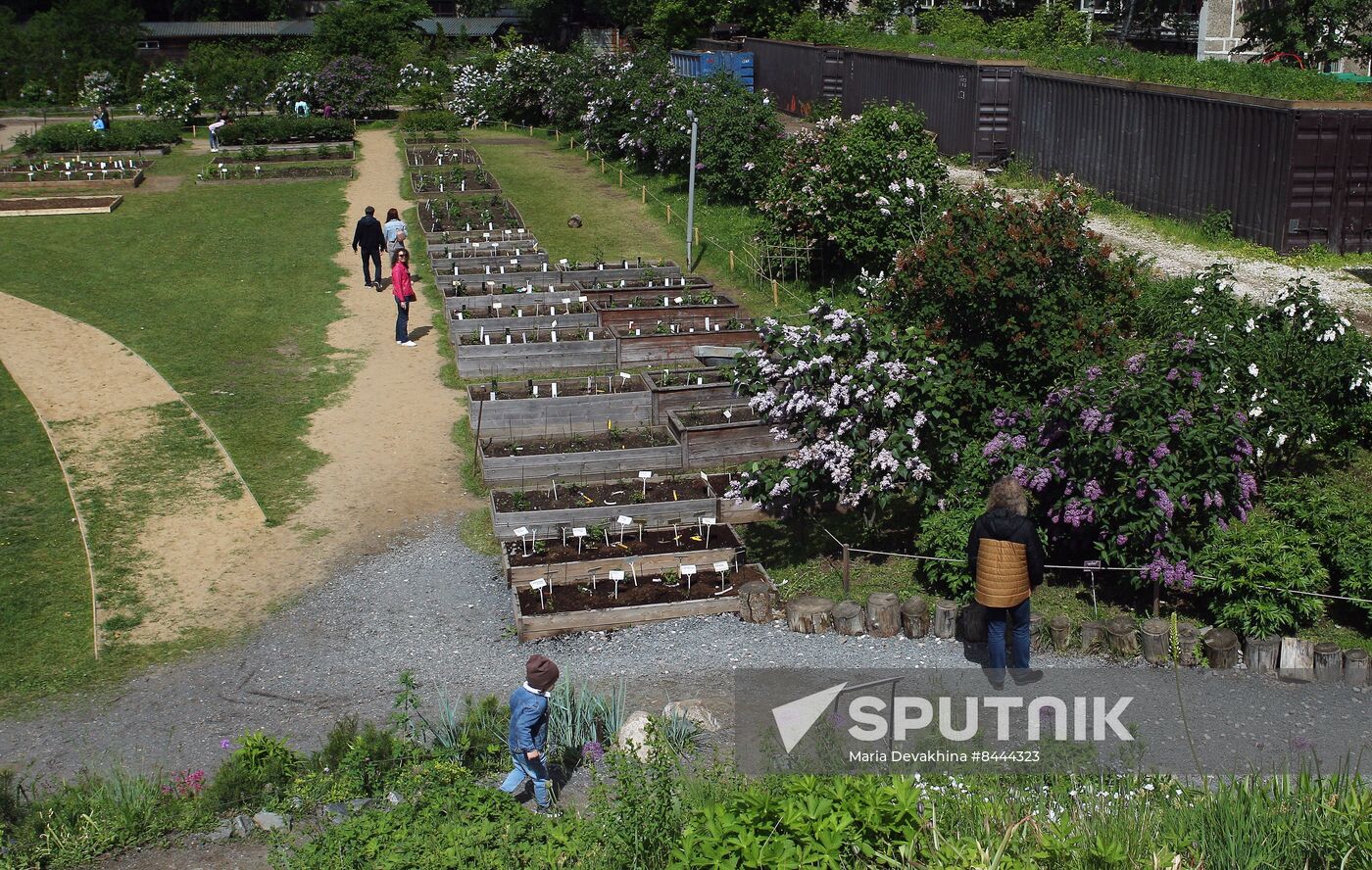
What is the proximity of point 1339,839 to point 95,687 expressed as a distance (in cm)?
863

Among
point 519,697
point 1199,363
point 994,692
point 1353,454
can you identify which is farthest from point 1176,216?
point 519,697

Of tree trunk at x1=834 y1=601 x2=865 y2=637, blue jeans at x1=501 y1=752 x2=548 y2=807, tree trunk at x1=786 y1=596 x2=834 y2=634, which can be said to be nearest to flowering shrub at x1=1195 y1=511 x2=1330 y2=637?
tree trunk at x1=834 y1=601 x2=865 y2=637

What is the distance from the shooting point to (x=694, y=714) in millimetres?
8789

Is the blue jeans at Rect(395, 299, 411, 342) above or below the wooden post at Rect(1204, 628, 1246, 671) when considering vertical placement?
above

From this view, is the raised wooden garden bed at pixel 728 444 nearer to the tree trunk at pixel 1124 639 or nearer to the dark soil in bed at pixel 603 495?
the dark soil in bed at pixel 603 495

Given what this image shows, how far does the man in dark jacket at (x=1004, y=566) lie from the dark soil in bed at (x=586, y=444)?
5.93 m

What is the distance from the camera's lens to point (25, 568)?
12258 mm

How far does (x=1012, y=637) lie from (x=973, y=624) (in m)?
0.86

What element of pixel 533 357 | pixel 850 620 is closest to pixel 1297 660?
pixel 850 620

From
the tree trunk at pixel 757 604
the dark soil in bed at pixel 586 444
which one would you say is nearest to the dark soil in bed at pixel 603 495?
the dark soil in bed at pixel 586 444

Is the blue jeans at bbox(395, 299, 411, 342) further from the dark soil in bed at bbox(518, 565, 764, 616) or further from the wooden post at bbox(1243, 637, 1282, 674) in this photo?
the wooden post at bbox(1243, 637, 1282, 674)

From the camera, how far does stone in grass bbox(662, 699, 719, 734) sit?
28.5 ft

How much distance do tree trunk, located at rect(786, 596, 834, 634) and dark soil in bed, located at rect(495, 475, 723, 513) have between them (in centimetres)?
266

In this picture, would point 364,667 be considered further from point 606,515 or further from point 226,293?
point 226,293
